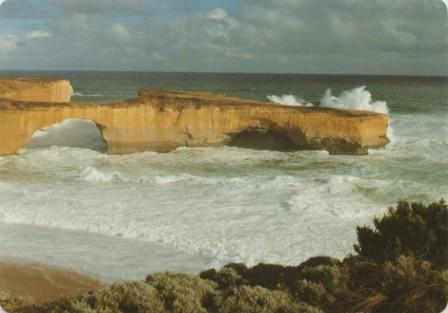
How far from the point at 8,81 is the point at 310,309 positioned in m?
9.01

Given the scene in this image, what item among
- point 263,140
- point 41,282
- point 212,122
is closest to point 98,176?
point 212,122

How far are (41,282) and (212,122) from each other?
4.68 metres

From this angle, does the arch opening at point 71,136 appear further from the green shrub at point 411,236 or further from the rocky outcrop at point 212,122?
the green shrub at point 411,236

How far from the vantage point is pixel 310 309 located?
4320 mm

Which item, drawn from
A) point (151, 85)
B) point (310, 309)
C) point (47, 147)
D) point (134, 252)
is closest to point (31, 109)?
point (47, 147)

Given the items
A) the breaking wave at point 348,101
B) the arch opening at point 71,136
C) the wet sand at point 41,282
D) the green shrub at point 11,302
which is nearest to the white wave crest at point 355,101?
the breaking wave at point 348,101

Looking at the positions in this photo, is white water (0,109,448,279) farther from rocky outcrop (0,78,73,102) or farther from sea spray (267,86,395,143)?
rocky outcrop (0,78,73,102)

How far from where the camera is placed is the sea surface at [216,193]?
6379mm

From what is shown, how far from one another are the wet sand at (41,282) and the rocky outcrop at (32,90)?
5962 millimetres

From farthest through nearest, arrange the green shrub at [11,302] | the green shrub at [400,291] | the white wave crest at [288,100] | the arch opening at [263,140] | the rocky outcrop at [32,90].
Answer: the rocky outcrop at [32,90]
the white wave crest at [288,100]
the arch opening at [263,140]
the green shrub at [11,302]
the green shrub at [400,291]

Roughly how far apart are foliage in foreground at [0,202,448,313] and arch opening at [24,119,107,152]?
19.3 ft

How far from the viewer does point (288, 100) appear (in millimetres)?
10352

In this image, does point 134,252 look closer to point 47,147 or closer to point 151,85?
point 151,85

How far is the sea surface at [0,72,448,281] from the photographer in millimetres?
6379
